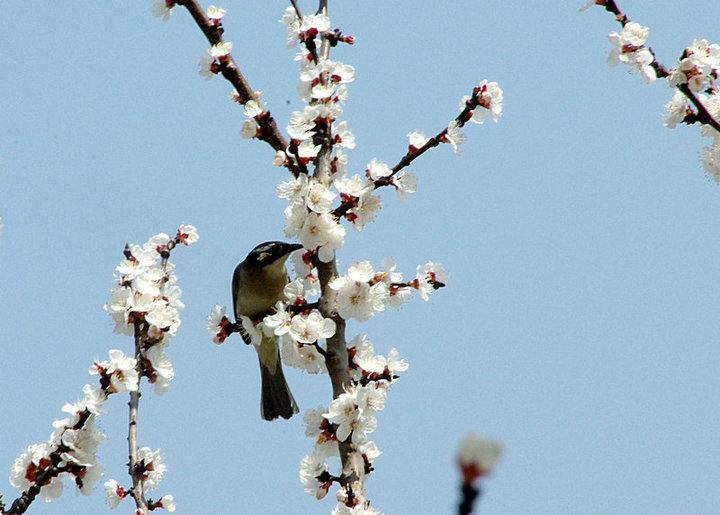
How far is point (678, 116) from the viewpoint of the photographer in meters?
5.37

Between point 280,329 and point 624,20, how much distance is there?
115 inches

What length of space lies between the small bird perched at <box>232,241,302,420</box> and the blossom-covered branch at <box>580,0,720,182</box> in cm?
378

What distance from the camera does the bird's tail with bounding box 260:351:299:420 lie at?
336 inches

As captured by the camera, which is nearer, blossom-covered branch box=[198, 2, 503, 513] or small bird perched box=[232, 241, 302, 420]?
blossom-covered branch box=[198, 2, 503, 513]

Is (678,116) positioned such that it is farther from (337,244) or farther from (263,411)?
(263,411)

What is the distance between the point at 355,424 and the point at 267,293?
155 inches

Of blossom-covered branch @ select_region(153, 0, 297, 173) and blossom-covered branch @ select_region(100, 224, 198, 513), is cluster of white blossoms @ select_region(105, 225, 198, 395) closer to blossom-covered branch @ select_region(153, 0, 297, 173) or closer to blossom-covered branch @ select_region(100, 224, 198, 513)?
blossom-covered branch @ select_region(100, 224, 198, 513)

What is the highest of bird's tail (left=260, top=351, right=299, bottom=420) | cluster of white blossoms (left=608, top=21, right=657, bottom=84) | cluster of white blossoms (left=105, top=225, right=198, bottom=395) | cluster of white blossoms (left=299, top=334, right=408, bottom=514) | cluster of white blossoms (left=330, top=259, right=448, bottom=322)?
bird's tail (left=260, top=351, right=299, bottom=420)

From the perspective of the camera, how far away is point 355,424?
14.7 ft

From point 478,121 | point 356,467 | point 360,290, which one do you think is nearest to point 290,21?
point 478,121

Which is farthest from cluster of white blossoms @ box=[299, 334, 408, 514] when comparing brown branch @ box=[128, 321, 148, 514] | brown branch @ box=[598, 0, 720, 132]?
brown branch @ box=[598, 0, 720, 132]

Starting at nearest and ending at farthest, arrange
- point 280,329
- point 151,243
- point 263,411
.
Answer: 1. point 280,329
2. point 151,243
3. point 263,411

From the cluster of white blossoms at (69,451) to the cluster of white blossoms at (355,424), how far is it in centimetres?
120

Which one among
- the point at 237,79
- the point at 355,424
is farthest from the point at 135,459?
the point at 237,79
